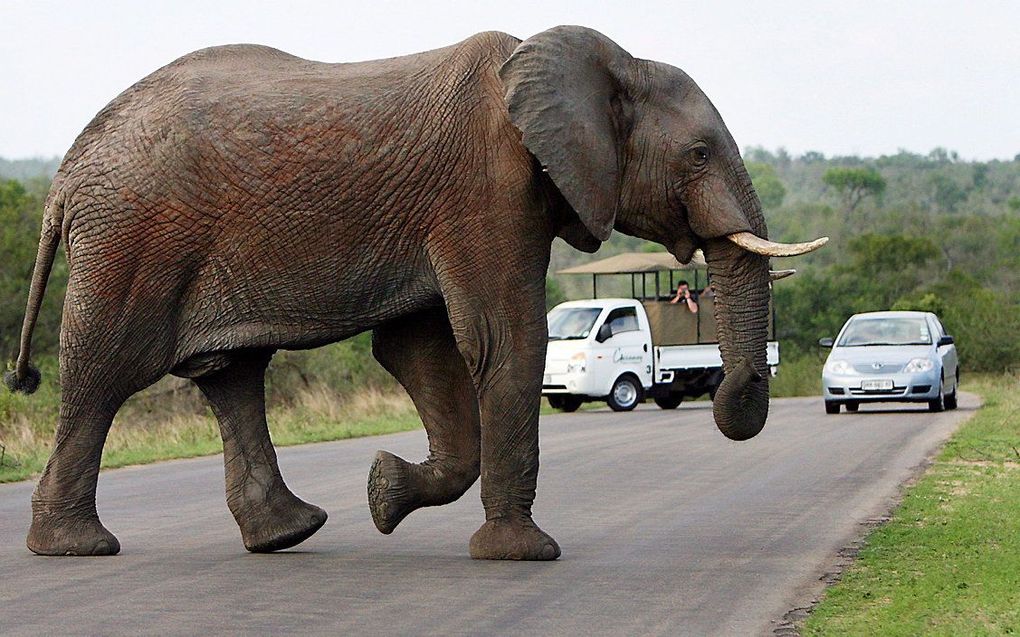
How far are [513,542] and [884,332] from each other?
19.9 meters

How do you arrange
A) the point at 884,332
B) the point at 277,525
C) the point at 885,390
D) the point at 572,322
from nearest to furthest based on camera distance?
1. the point at 277,525
2. the point at 885,390
3. the point at 884,332
4. the point at 572,322

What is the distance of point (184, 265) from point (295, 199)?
28.7 inches

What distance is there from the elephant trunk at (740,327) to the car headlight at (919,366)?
56.8 ft

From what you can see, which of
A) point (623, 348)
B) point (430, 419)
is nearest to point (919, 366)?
point (623, 348)

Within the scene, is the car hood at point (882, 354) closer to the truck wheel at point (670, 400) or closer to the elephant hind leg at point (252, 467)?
the truck wheel at point (670, 400)

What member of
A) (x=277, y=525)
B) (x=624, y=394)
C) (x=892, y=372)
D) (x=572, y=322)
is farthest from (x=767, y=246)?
(x=572, y=322)

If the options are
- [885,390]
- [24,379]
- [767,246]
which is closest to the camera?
[767,246]

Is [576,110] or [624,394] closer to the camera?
[576,110]

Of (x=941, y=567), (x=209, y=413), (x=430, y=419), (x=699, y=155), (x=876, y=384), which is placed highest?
(x=699, y=155)

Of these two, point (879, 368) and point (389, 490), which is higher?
point (879, 368)

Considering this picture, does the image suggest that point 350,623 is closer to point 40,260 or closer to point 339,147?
point 339,147

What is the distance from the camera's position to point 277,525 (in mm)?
10305

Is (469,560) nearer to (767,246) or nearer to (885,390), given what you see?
(767,246)

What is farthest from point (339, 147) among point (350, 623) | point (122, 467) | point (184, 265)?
point (122, 467)
